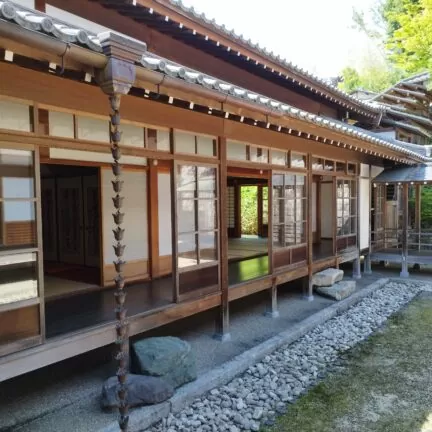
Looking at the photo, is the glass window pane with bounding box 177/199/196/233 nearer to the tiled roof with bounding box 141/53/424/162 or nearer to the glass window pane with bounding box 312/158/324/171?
the tiled roof with bounding box 141/53/424/162

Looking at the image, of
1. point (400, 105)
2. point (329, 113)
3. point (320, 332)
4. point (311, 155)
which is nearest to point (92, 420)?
point (320, 332)

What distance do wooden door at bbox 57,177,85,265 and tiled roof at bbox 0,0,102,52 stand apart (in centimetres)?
501

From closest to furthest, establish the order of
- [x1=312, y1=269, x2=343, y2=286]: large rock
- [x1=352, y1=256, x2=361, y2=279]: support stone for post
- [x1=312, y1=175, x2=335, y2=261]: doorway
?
[x1=312, y1=269, x2=343, y2=286]: large rock, [x1=352, y1=256, x2=361, y2=279]: support stone for post, [x1=312, y1=175, x2=335, y2=261]: doorway

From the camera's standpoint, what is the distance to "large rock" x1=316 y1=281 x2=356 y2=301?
290 inches

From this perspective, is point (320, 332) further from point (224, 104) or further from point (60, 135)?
point (60, 135)

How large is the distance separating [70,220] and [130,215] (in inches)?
69.1

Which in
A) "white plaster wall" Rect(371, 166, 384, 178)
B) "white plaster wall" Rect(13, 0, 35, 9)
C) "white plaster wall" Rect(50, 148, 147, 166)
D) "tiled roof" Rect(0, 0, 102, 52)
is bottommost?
"white plaster wall" Rect(50, 148, 147, 166)

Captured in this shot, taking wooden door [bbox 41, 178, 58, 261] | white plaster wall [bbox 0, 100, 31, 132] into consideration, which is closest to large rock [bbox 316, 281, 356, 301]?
wooden door [bbox 41, 178, 58, 261]

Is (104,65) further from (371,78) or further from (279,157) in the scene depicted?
(371,78)

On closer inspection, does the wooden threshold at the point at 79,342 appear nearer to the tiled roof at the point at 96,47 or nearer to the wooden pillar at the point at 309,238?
the tiled roof at the point at 96,47

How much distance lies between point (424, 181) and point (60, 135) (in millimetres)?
8836

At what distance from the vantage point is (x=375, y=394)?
410 centimetres

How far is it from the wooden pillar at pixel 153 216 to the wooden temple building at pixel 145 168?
0.02 metres

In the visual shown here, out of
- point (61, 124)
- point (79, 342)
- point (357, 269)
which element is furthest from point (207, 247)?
point (357, 269)
